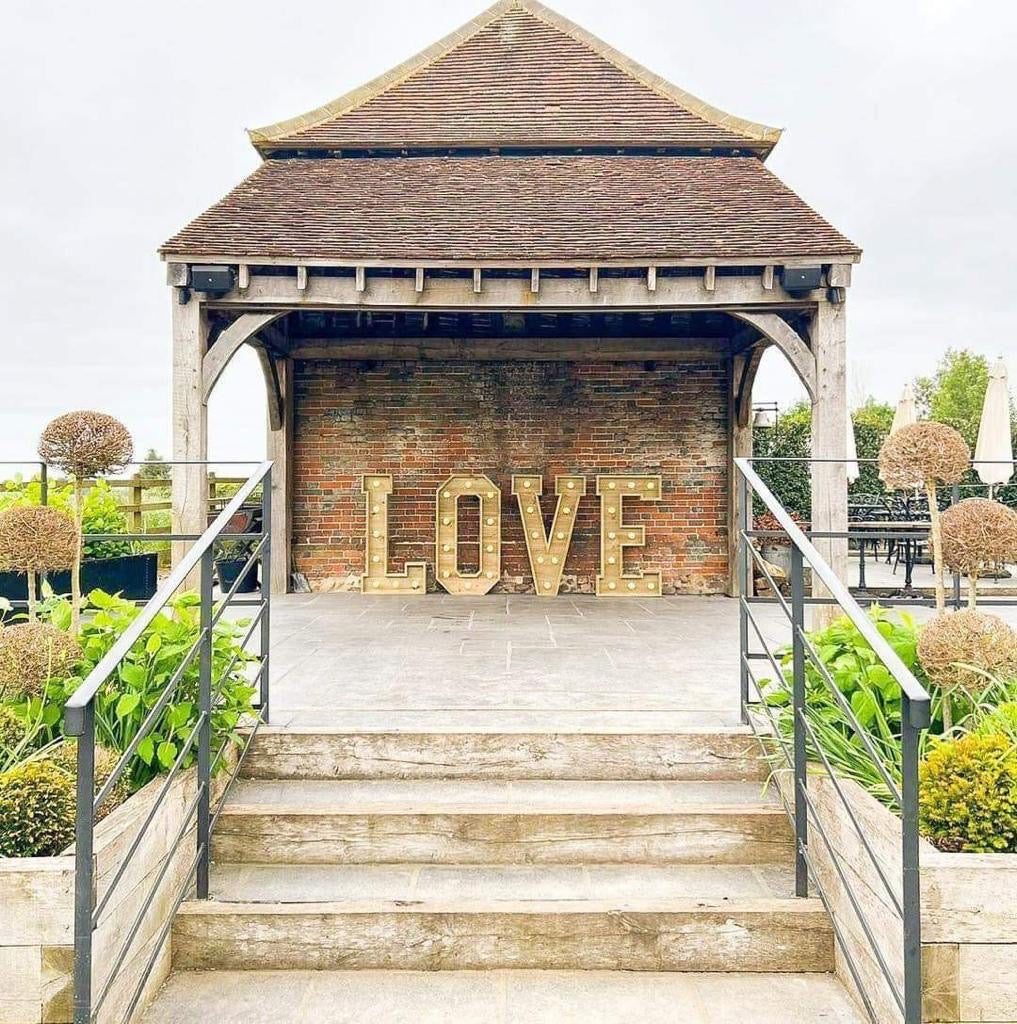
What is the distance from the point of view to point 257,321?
5.73 meters

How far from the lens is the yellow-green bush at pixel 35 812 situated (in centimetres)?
205

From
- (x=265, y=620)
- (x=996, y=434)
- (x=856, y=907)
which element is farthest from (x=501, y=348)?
(x=856, y=907)

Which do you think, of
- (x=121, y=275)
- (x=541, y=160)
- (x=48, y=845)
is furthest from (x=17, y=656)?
(x=121, y=275)

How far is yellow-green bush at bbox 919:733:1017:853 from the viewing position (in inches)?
79.7

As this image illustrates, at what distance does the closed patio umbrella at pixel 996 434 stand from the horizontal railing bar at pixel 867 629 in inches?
223

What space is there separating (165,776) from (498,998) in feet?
4.04

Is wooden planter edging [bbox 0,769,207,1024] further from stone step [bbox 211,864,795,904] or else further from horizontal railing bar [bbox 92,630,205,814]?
stone step [bbox 211,864,795,904]

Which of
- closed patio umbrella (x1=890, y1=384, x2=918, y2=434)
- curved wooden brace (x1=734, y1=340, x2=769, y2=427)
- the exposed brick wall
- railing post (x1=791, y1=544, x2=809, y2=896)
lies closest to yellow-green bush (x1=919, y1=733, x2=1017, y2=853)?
railing post (x1=791, y1=544, x2=809, y2=896)

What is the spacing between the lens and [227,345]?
18.6ft

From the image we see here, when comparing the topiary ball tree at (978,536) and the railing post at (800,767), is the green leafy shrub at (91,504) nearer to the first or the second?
the railing post at (800,767)

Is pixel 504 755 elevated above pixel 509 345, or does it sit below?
below

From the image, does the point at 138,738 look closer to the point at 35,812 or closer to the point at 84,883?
the point at 84,883

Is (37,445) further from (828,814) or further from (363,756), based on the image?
(828,814)

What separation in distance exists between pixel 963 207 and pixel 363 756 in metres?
34.3
